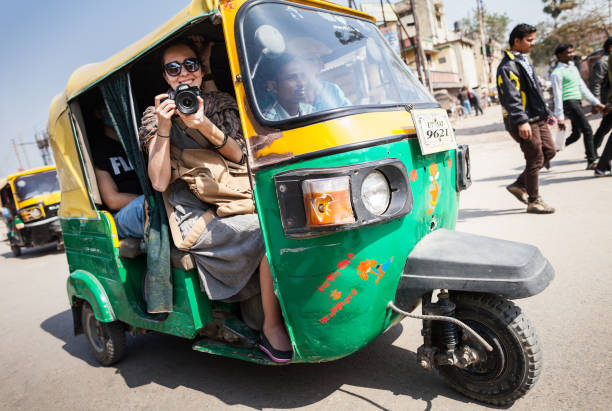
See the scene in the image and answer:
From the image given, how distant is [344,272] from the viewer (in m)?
2.03

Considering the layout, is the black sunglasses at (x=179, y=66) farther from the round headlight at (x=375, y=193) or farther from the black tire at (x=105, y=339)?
the black tire at (x=105, y=339)

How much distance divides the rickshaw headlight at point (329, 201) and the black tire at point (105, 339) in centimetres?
258

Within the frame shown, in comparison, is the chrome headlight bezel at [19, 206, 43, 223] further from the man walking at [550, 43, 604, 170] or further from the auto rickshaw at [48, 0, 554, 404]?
the man walking at [550, 43, 604, 170]

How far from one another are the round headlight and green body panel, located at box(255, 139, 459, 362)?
0.08 metres

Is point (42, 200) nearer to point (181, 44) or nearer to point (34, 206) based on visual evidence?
point (34, 206)

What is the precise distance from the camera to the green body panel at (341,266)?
2016 millimetres

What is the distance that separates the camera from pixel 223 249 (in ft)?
8.34

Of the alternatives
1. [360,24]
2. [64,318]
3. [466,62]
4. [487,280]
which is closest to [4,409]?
[64,318]

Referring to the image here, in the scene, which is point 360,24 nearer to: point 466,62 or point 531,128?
point 531,128

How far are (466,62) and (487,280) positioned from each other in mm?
55727

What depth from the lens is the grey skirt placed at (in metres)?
2.47

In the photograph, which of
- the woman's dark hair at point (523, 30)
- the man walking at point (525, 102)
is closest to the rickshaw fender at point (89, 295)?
the man walking at point (525, 102)

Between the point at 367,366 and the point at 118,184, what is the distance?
8.59ft

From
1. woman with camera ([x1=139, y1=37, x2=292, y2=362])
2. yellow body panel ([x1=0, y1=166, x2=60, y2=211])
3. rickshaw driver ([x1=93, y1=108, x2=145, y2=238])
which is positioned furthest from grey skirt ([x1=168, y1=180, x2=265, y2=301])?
yellow body panel ([x1=0, y1=166, x2=60, y2=211])
